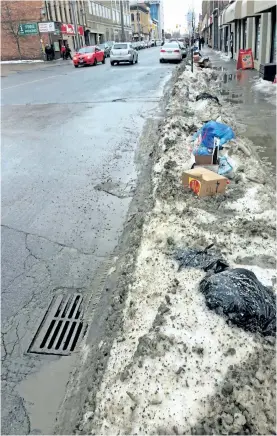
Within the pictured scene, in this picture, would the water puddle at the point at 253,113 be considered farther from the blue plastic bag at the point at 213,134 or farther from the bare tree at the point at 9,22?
the bare tree at the point at 9,22

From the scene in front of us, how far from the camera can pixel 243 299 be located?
309cm

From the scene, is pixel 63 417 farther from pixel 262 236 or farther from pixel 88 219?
pixel 88 219

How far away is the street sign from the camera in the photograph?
42.4 metres

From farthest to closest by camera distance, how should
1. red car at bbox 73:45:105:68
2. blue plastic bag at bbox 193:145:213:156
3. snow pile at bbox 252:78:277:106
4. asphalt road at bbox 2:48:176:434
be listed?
red car at bbox 73:45:105:68
snow pile at bbox 252:78:277:106
blue plastic bag at bbox 193:145:213:156
asphalt road at bbox 2:48:176:434

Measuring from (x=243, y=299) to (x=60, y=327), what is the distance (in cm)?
157

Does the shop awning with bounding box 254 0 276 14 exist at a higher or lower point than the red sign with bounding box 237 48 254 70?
higher

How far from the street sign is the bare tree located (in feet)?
1.70

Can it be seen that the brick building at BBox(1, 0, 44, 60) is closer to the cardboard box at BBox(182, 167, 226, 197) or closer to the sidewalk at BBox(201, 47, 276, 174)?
the sidewalk at BBox(201, 47, 276, 174)

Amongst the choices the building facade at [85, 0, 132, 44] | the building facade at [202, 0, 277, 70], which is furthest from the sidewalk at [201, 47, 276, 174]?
the building facade at [85, 0, 132, 44]

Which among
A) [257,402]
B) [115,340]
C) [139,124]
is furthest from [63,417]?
[139,124]

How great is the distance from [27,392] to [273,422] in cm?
166

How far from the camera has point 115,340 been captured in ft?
9.94

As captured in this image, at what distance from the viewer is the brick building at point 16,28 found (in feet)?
138

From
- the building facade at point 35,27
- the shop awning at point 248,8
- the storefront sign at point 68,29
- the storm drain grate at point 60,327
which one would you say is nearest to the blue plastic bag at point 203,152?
the storm drain grate at point 60,327
